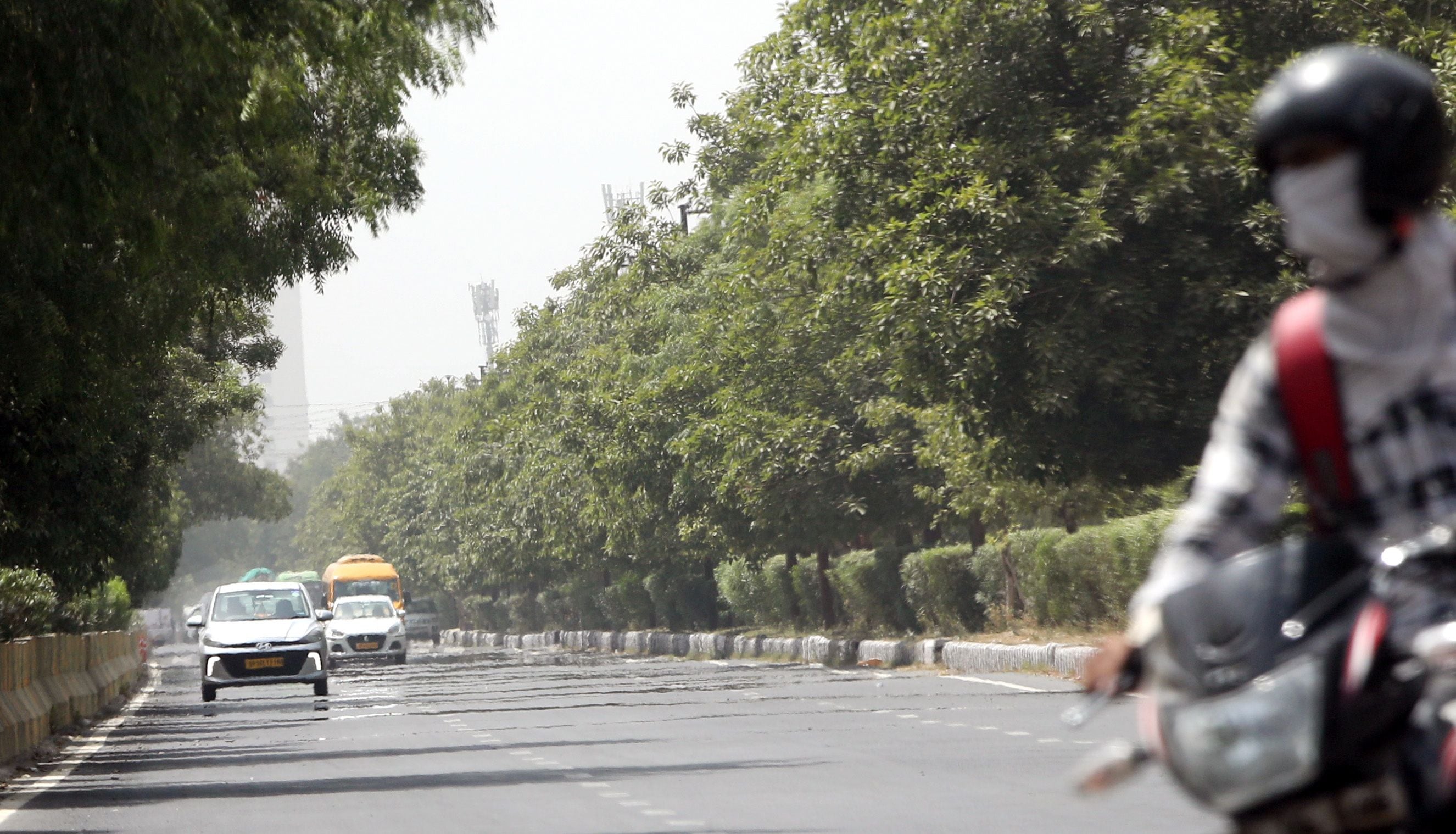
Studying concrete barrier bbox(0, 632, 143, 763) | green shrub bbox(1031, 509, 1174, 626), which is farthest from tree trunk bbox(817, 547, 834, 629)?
concrete barrier bbox(0, 632, 143, 763)

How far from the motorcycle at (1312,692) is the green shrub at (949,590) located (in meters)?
33.5

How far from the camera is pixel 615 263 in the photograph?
2095 inches

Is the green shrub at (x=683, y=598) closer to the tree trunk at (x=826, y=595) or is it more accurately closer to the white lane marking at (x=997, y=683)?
the tree trunk at (x=826, y=595)

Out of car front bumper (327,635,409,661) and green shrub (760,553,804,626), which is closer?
green shrub (760,553,804,626)

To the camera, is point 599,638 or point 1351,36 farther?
point 599,638

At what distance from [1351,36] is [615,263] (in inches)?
1232

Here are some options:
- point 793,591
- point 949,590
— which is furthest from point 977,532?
point 793,591

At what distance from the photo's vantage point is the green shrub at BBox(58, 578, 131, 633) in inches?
1261

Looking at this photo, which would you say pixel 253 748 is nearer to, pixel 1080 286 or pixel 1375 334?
pixel 1080 286

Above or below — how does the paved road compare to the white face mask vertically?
below

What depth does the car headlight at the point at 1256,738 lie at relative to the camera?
8.98 feet

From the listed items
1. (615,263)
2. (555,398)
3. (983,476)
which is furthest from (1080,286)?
(555,398)

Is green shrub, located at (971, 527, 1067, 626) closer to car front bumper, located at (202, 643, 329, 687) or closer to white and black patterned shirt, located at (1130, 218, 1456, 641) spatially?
car front bumper, located at (202, 643, 329, 687)

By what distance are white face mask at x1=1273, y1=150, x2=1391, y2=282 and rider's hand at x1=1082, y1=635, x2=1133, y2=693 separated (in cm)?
57
